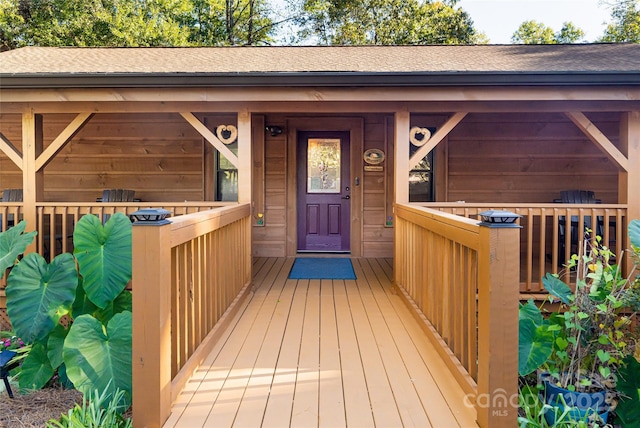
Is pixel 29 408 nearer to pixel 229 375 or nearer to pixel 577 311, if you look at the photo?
pixel 229 375

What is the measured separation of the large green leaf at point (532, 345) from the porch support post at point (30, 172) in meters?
4.34

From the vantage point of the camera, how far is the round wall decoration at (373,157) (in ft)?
18.7

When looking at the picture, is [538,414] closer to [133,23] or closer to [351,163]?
[351,163]

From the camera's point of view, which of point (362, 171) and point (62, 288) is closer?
point (62, 288)

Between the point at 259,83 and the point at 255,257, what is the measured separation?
9.57ft

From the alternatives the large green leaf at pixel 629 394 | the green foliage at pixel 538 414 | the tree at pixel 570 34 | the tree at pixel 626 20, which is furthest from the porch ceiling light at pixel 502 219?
the tree at pixel 570 34

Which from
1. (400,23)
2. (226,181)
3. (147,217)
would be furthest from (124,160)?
(400,23)

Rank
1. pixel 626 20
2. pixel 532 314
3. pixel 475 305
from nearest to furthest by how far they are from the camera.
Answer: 1. pixel 475 305
2. pixel 532 314
3. pixel 626 20

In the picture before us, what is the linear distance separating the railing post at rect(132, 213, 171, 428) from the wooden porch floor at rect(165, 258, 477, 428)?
130mm

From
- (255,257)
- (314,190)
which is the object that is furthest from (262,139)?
(255,257)

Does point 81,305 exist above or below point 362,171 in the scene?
below

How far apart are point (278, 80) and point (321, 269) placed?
245 cm

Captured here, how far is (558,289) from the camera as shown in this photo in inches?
99.7

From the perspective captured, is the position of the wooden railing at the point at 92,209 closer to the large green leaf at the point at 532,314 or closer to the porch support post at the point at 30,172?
the porch support post at the point at 30,172
